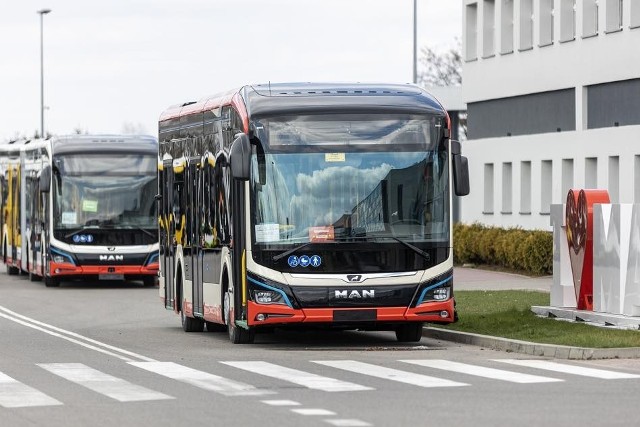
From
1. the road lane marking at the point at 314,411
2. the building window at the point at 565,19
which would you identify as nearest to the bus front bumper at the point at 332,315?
the road lane marking at the point at 314,411

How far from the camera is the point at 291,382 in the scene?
54.1 feet

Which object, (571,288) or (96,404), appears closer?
(96,404)

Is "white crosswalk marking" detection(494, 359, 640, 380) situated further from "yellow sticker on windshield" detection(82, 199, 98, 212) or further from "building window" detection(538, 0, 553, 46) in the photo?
"building window" detection(538, 0, 553, 46)

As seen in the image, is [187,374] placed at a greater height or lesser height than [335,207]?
lesser

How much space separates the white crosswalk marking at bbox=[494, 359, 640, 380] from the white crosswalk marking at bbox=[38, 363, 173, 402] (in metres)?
4.10

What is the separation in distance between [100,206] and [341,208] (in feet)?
64.7

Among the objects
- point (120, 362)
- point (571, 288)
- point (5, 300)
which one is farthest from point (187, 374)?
point (5, 300)

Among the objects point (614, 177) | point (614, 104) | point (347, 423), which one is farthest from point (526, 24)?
point (347, 423)

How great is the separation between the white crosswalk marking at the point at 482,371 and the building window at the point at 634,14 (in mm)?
26272

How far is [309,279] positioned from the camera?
21125 mm

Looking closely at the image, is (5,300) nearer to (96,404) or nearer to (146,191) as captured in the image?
(146,191)

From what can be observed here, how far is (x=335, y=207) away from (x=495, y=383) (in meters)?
5.27

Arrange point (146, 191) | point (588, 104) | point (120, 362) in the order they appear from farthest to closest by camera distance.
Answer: point (588, 104) → point (146, 191) → point (120, 362)

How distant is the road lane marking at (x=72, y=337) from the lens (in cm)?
2069
